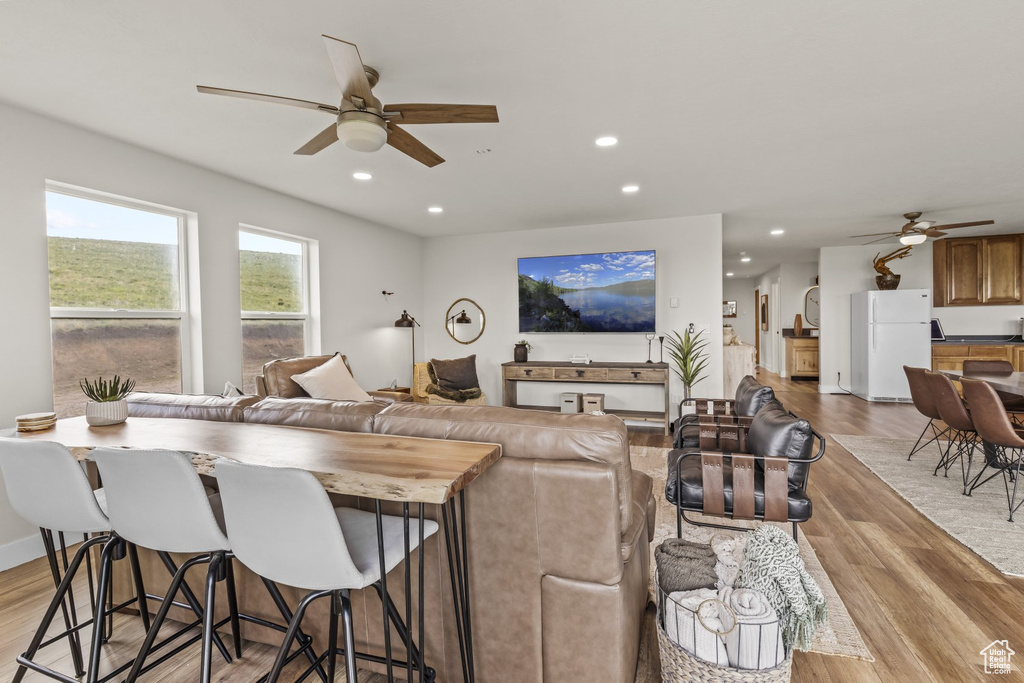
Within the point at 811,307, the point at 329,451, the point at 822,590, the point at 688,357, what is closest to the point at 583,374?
the point at 688,357

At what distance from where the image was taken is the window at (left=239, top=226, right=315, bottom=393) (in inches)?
169

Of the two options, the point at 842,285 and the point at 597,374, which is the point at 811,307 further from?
the point at 597,374

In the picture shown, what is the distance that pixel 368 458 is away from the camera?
4.47 ft

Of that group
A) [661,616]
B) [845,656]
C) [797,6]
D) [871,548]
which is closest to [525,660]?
[661,616]

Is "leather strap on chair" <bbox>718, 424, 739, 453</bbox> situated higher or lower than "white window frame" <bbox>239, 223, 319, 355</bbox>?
lower

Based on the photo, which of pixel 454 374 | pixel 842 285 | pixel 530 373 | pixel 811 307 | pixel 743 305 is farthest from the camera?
pixel 743 305

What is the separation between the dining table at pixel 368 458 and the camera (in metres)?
1.19

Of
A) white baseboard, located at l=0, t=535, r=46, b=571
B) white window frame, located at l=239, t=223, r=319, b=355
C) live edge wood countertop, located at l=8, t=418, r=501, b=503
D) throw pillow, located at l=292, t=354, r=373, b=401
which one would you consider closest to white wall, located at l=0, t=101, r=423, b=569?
white baseboard, located at l=0, t=535, r=46, b=571

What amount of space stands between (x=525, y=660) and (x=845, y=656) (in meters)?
1.22

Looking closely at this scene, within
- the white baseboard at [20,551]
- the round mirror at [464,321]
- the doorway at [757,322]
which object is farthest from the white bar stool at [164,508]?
the doorway at [757,322]

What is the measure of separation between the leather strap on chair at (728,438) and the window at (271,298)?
3.82m

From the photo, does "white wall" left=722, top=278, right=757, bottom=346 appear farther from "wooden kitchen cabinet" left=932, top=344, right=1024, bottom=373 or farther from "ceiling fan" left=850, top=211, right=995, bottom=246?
"ceiling fan" left=850, top=211, right=995, bottom=246

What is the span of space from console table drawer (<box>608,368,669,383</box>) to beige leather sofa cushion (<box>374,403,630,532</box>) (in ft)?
12.7

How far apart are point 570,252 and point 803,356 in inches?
235
